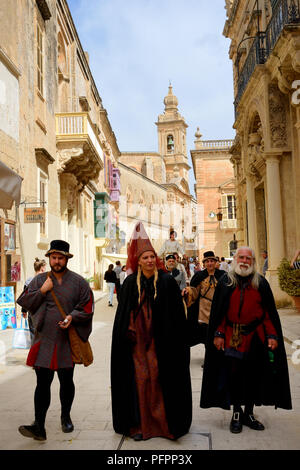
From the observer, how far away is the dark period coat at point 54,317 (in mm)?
4207

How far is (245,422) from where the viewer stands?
442 cm

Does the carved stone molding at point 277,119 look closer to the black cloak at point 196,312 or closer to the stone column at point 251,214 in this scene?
the stone column at point 251,214

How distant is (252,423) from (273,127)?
1133 centimetres

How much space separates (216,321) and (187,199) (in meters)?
77.0

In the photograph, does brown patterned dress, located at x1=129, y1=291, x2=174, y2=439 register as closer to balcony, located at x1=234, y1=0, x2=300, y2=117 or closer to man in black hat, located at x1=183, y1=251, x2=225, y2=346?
man in black hat, located at x1=183, y1=251, x2=225, y2=346

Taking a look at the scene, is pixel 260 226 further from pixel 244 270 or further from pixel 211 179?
pixel 211 179

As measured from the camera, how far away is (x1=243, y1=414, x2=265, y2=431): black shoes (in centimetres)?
430

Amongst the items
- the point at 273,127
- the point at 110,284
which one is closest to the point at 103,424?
the point at 273,127

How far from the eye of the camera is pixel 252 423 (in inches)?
171

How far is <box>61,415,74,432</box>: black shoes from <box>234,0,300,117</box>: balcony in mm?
10008

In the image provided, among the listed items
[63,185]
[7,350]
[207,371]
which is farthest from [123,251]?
[207,371]

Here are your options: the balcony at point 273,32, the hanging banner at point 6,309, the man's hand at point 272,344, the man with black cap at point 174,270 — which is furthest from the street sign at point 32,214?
the man's hand at point 272,344

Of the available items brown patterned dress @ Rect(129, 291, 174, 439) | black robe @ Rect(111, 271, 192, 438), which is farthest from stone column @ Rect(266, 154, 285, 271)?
brown patterned dress @ Rect(129, 291, 174, 439)
